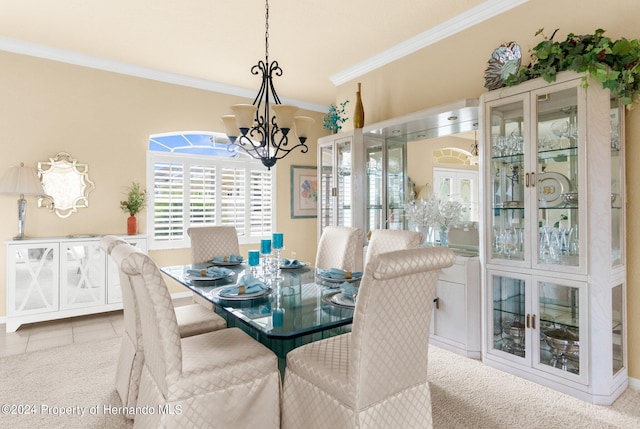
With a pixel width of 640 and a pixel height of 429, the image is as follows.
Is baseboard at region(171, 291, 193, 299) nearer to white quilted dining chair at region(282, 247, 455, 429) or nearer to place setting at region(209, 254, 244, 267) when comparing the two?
place setting at region(209, 254, 244, 267)

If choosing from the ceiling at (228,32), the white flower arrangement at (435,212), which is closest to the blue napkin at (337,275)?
the white flower arrangement at (435,212)

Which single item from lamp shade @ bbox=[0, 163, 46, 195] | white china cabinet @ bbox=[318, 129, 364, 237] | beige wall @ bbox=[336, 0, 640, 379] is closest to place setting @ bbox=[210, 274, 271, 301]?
white china cabinet @ bbox=[318, 129, 364, 237]

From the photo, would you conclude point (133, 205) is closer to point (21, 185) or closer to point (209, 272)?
point (21, 185)

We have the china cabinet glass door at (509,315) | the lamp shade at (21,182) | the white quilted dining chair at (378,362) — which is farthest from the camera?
the lamp shade at (21,182)

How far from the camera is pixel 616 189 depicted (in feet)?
7.66

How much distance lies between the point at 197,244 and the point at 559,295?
2822 millimetres

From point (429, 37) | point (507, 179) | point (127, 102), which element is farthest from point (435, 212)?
Answer: point (127, 102)

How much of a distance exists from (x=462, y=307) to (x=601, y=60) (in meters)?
1.90

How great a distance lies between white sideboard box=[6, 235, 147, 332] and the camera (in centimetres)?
348

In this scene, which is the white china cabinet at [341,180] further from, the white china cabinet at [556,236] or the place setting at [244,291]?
the place setting at [244,291]

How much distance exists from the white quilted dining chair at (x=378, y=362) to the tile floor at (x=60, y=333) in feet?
8.42

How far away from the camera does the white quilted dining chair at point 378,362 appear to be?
1445mm

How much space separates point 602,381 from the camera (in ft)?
7.18

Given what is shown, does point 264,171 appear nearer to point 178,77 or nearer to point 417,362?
point 178,77
